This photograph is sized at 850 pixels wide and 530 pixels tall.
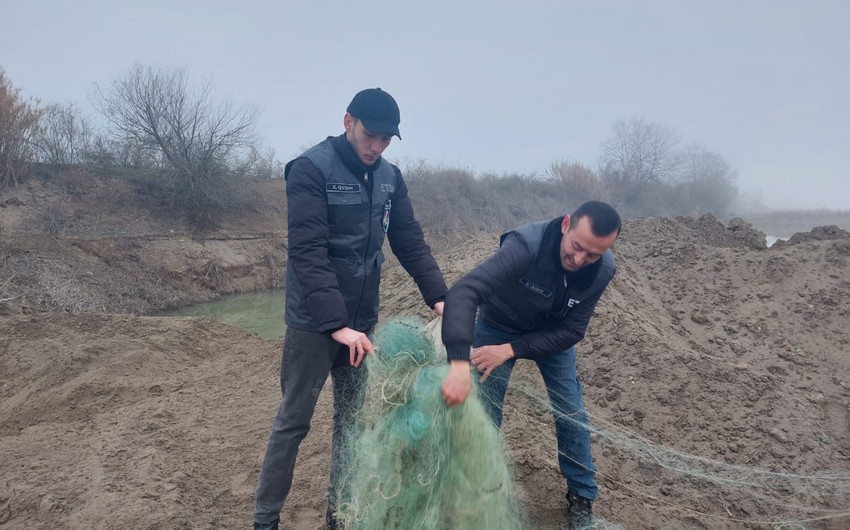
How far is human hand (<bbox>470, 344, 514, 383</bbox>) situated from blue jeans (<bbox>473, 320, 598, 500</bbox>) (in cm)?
32

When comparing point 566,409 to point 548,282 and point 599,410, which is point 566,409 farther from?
point 599,410

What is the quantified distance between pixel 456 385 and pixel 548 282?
102 cm

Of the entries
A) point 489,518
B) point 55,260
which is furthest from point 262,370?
point 55,260

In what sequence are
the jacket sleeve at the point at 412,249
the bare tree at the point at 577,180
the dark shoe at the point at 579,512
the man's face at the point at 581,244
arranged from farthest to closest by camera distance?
the bare tree at the point at 577,180
the dark shoe at the point at 579,512
the jacket sleeve at the point at 412,249
the man's face at the point at 581,244

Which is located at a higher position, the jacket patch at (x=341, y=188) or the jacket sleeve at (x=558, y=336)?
the jacket patch at (x=341, y=188)

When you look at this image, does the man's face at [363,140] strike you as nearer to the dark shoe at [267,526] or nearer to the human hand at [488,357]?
the human hand at [488,357]

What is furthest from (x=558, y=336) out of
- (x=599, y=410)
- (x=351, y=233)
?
(x=599, y=410)

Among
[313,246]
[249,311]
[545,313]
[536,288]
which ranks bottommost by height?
[249,311]

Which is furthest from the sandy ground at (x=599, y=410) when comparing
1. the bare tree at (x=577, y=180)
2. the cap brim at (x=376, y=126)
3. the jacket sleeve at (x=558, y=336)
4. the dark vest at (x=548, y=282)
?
the bare tree at (x=577, y=180)

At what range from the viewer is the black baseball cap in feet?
8.89

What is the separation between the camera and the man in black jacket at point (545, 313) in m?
2.61

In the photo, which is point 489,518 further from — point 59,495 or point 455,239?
point 455,239

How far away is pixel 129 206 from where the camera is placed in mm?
20109

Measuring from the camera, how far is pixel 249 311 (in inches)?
649
